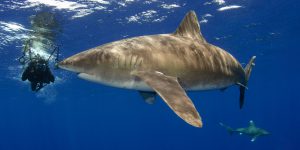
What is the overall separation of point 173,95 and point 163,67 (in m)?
1.17

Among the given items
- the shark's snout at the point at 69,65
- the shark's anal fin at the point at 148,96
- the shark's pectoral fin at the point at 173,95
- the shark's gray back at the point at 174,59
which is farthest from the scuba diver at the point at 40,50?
the shark's pectoral fin at the point at 173,95

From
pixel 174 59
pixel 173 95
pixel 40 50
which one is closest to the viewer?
pixel 173 95

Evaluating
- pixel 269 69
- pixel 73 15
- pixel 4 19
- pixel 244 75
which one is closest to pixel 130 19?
pixel 73 15

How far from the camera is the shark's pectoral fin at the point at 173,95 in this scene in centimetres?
334

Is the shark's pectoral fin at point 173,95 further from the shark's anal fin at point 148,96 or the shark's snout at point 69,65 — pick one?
the shark's anal fin at point 148,96

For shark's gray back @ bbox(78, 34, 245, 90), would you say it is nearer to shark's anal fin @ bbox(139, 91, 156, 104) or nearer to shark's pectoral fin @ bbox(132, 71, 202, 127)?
shark's pectoral fin @ bbox(132, 71, 202, 127)

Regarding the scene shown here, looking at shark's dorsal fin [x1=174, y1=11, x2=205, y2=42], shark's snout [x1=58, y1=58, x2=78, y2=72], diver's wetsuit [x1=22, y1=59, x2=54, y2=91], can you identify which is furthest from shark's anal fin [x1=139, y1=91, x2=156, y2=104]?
diver's wetsuit [x1=22, y1=59, x2=54, y2=91]

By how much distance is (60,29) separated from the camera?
67.2 feet

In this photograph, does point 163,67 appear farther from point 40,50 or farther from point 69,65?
point 40,50

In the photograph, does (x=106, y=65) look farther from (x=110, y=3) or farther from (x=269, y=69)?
(x=269, y=69)

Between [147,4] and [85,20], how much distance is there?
421 cm

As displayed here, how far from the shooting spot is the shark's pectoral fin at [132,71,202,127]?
3.34m

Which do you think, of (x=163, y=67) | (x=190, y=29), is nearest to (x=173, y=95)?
(x=163, y=67)

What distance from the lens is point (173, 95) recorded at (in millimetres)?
3686
